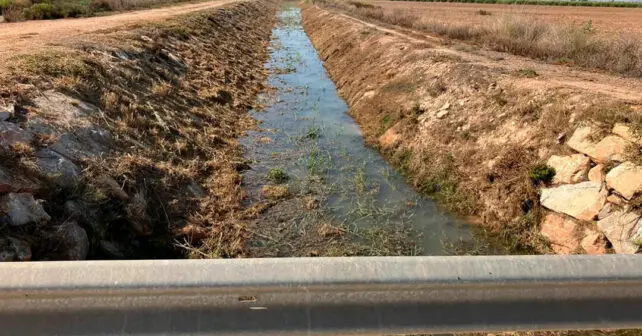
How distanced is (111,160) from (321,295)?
6421 millimetres

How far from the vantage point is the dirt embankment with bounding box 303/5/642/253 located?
682cm

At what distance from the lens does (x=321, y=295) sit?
8.02 ft

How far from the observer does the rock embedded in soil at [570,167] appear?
7332 mm

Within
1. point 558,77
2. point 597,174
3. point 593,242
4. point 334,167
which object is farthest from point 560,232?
point 558,77

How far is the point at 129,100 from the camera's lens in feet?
34.7

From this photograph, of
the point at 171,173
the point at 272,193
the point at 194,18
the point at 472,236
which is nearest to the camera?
the point at 472,236

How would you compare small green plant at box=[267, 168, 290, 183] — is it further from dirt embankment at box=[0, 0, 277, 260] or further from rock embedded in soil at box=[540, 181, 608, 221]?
rock embedded in soil at box=[540, 181, 608, 221]

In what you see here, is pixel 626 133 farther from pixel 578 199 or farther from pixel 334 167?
pixel 334 167

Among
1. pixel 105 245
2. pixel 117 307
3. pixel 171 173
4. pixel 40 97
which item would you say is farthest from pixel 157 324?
pixel 40 97

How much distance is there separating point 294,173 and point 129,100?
4373 millimetres

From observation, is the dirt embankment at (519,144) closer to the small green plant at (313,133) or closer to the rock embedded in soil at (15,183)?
the small green plant at (313,133)

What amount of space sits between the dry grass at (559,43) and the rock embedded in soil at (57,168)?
14087mm

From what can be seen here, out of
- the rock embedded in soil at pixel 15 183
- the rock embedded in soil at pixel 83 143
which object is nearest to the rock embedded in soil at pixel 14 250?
the rock embedded in soil at pixel 15 183

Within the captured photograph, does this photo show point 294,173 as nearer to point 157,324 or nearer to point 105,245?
point 105,245
